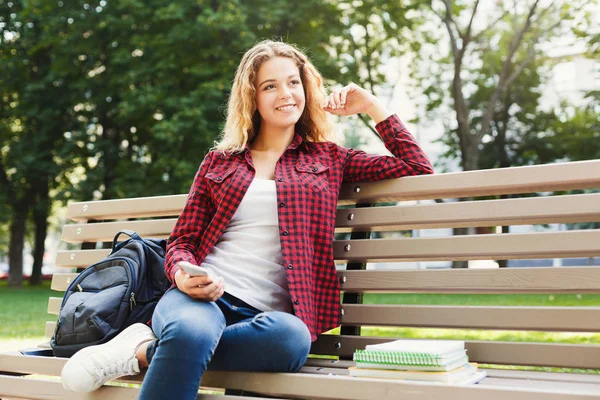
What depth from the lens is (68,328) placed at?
9.98ft

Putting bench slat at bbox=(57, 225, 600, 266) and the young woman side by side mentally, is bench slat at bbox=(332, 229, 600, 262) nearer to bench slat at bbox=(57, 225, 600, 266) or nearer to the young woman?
bench slat at bbox=(57, 225, 600, 266)

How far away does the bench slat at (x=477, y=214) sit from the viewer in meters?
2.59

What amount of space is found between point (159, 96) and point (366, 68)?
5.50 m

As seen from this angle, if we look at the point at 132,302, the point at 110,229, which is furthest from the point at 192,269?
the point at 110,229

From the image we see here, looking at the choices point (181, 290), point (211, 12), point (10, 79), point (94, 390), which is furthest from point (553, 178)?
point (10, 79)

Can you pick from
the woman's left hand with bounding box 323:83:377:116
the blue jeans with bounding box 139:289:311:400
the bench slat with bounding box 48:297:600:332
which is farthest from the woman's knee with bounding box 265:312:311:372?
the woman's left hand with bounding box 323:83:377:116

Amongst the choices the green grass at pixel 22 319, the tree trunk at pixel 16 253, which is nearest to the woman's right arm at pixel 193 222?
the green grass at pixel 22 319

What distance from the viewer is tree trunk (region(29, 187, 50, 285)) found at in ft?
67.2

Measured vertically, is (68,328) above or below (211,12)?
below

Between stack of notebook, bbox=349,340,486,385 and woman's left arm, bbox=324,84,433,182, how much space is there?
89 cm

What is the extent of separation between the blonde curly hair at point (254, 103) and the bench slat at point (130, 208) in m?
0.40

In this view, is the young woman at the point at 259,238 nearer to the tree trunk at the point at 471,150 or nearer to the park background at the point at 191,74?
the park background at the point at 191,74

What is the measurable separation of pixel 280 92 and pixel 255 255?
0.75m

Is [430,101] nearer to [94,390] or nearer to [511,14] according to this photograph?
[511,14]
